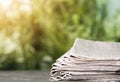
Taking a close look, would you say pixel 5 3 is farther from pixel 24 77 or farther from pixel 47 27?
pixel 24 77

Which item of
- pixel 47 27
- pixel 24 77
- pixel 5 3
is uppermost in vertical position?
pixel 5 3

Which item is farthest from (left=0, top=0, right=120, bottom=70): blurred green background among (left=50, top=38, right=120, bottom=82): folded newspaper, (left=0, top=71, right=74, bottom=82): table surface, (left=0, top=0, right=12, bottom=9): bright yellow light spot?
(left=50, top=38, right=120, bottom=82): folded newspaper

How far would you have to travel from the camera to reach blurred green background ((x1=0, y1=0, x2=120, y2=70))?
77.9 inches

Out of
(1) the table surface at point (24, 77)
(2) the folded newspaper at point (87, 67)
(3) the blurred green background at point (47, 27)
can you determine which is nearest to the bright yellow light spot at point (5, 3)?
(3) the blurred green background at point (47, 27)

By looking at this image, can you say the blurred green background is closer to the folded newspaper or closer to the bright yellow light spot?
the bright yellow light spot

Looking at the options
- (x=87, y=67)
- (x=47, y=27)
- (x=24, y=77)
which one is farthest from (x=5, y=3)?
(x=87, y=67)

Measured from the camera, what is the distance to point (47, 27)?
6.53 ft

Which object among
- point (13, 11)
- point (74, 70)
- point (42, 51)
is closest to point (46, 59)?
point (42, 51)

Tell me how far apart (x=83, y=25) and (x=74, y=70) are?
2.92ft

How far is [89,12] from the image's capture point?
2.02 metres

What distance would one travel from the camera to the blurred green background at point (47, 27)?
198 cm

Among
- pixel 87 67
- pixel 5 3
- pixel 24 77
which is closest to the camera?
pixel 87 67

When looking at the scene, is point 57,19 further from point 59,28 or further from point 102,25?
point 102,25

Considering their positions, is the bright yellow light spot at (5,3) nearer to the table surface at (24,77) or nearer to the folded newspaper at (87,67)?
the table surface at (24,77)
